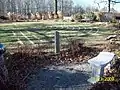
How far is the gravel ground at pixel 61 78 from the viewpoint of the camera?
7.31m

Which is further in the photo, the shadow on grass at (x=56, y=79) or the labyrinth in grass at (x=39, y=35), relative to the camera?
the labyrinth in grass at (x=39, y=35)

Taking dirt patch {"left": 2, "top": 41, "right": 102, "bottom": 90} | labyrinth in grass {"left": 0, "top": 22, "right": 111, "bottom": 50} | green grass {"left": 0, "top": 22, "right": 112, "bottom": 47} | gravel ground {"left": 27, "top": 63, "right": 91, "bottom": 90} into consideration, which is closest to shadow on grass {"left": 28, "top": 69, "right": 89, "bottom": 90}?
gravel ground {"left": 27, "top": 63, "right": 91, "bottom": 90}

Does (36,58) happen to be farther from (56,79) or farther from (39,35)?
(39,35)

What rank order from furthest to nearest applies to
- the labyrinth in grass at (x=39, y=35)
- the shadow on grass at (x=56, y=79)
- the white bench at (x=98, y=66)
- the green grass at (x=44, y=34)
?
1. the green grass at (x=44, y=34)
2. the labyrinth in grass at (x=39, y=35)
3. the shadow on grass at (x=56, y=79)
4. the white bench at (x=98, y=66)

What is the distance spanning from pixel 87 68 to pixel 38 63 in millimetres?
1591

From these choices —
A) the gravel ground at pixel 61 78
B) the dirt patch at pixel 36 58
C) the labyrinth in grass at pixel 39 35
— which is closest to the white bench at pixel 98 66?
the gravel ground at pixel 61 78

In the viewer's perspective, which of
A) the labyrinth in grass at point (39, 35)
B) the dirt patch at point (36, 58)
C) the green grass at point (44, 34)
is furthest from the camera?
the green grass at point (44, 34)

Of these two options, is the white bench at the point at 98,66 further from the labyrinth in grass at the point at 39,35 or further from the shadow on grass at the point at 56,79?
the labyrinth in grass at the point at 39,35

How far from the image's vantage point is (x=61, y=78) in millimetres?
7949

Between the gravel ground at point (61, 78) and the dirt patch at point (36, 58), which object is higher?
the dirt patch at point (36, 58)

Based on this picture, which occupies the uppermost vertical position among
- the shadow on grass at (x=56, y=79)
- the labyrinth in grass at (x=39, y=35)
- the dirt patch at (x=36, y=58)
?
the labyrinth in grass at (x=39, y=35)

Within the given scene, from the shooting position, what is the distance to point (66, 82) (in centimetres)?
762

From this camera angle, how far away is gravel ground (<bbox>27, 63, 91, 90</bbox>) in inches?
288

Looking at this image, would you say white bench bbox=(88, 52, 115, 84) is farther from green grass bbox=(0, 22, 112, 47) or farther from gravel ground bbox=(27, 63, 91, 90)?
green grass bbox=(0, 22, 112, 47)
